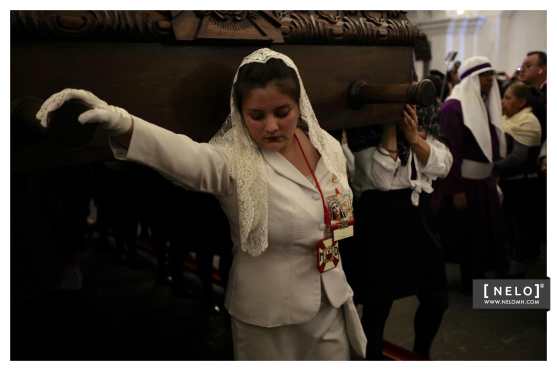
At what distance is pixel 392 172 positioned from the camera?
1680 mm

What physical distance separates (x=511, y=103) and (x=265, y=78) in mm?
1877

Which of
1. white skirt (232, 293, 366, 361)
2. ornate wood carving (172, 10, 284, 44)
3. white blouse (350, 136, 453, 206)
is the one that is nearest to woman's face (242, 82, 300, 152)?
ornate wood carving (172, 10, 284, 44)

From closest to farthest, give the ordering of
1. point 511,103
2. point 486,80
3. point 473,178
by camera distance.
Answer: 1. point 486,80
2. point 473,178
3. point 511,103

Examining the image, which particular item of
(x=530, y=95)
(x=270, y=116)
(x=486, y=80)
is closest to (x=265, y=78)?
(x=270, y=116)

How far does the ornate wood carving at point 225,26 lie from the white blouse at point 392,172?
1.10 feet

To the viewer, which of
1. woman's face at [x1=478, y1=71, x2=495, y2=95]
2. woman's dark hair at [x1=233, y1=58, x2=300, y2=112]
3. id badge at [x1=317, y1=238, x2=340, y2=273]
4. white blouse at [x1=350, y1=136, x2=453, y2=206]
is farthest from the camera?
woman's face at [x1=478, y1=71, x2=495, y2=95]

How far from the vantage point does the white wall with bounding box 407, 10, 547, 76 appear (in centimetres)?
211

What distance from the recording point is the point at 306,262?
1225 mm

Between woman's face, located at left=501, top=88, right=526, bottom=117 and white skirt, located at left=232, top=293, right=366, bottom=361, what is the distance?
1.65 meters

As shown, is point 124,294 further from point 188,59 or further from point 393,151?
point 188,59

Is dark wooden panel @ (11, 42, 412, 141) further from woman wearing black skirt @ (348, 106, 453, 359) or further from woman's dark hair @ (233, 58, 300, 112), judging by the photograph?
woman wearing black skirt @ (348, 106, 453, 359)

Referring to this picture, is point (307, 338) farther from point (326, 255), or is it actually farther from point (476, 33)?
point (476, 33)

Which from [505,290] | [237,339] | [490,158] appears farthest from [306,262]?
[490,158]

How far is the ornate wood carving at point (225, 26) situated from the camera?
3.03 feet
